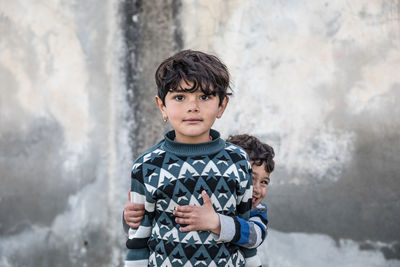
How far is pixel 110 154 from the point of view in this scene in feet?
11.5

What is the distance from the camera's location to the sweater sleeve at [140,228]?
1695 mm

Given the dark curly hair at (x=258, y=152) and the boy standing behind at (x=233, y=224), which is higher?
the dark curly hair at (x=258, y=152)

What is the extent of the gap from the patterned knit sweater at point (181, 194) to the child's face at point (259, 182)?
358 mm

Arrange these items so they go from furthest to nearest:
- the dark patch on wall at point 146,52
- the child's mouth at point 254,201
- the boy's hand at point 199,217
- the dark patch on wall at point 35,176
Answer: the dark patch on wall at point 35,176
the dark patch on wall at point 146,52
the child's mouth at point 254,201
the boy's hand at point 199,217

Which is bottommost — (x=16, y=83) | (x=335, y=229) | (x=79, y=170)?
(x=335, y=229)

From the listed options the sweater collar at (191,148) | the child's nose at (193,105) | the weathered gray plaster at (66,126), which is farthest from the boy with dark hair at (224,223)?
the weathered gray plaster at (66,126)

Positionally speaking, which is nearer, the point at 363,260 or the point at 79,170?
the point at 363,260

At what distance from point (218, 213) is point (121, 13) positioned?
7.47 ft

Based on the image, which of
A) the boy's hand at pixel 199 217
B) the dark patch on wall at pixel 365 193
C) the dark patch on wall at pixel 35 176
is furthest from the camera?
the dark patch on wall at pixel 35 176

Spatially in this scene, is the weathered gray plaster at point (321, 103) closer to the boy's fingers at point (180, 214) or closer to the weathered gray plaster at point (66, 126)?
the weathered gray plaster at point (66, 126)

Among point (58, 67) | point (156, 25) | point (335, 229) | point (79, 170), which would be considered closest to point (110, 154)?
point (79, 170)

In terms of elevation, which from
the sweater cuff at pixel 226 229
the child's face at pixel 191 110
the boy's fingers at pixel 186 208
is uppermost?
the child's face at pixel 191 110

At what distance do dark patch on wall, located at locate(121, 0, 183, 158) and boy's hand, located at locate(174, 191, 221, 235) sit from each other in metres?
1.86

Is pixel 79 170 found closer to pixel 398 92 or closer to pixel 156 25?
pixel 156 25
